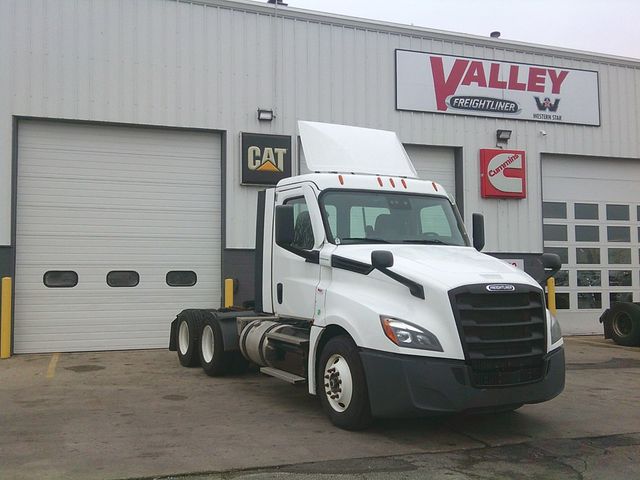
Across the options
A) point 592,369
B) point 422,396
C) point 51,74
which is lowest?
point 592,369

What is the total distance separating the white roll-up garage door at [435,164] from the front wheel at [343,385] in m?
9.34

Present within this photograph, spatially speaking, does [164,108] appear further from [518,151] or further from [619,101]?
[619,101]

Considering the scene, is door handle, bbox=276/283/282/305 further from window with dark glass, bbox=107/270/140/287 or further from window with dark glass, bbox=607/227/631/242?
window with dark glass, bbox=607/227/631/242

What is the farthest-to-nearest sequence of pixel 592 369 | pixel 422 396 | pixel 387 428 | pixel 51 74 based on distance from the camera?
1. pixel 51 74
2. pixel 592 369
3. pixel 387 428
4. pixel 422 396

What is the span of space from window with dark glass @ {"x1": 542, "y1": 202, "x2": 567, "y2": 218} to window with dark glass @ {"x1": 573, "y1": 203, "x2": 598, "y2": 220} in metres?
0.36

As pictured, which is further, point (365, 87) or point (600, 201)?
point (600, 201)

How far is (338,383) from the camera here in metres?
6.13

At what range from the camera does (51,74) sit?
40.0ft

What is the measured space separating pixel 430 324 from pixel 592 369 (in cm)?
623

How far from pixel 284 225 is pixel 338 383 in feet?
6.22

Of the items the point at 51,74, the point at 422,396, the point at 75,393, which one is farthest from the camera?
the point at 51,74

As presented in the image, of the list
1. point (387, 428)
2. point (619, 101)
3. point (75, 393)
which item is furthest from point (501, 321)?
point (619, 101)

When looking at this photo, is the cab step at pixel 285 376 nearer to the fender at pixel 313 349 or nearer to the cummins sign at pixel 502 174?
the fender at pixel 313 349

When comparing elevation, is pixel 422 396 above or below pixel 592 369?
A: above
